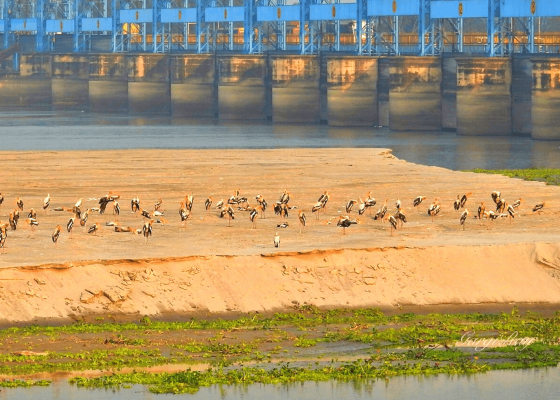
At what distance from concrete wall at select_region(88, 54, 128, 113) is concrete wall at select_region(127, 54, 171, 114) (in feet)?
17.6

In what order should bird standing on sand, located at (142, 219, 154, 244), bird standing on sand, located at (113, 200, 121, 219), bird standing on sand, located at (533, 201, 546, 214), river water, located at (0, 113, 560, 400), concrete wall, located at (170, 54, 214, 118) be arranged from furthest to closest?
concrete wall, located at (170, 54, 214, 118), bird standing on sand, located at (533, 201, 546, 214), bird standing on sand, located at (113, 200, 121, 219), bird standing on sand, located at (142, 219, 154, 244), river water, located at (0, 113, 560, 400)

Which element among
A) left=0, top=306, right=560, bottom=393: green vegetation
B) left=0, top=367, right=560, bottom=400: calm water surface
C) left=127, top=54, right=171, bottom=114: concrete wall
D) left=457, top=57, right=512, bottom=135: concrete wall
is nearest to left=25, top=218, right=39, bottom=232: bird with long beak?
left=0, top=306, right=560, bottom=393: green vegetation

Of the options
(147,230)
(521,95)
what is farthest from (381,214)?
(521,95)

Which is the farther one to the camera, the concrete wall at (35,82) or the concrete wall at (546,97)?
the concrete wall at (35,82)

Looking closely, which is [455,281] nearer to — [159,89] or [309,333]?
[309,333]

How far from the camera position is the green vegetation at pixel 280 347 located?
24.7m

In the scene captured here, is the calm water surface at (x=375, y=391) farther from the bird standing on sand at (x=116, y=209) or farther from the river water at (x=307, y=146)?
the bird standing on sand at (x=116, y=209)

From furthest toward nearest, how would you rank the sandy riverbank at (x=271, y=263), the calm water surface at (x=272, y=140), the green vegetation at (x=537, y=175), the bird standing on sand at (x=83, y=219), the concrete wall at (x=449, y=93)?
the concrete wall at (x=449, y=93), the calm water surface at (x=272, y=140), the green vegetation at (x=537, y=175), the bird standing on sand at (x=83, y=219), the sandy riverbank at (x=271, y=263)

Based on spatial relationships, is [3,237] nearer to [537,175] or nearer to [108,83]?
[537,175]

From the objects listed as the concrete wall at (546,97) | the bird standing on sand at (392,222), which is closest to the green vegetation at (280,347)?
the bird standing on sand at (392,222)

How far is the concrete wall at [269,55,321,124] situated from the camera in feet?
364

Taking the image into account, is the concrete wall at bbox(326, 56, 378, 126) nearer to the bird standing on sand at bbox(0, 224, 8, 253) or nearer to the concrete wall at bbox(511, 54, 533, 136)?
the concrete wall at bbox(511, 54, 533, 136)

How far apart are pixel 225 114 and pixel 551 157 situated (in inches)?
1941

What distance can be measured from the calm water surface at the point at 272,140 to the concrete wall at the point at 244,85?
107 inches
